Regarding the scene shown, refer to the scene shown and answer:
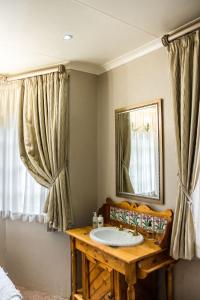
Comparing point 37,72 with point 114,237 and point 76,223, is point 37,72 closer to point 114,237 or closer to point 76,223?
point 76,223

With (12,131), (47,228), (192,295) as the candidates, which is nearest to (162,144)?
(192,295)

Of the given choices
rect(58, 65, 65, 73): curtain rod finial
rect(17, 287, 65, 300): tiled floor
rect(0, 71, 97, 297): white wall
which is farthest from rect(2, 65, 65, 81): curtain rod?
rect(17, 287, 65, 300): tiled floor

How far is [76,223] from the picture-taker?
2586 millimetres

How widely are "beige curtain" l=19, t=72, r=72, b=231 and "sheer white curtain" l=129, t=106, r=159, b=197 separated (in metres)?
0.69

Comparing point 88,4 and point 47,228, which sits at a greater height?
point 88,4

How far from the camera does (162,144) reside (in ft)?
6.75

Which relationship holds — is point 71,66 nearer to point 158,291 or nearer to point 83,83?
point 83,83

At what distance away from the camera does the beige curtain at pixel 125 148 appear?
2.40 meters

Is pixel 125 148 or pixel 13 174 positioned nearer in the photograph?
pixel 125 148

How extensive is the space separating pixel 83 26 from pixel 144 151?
115 centimetres

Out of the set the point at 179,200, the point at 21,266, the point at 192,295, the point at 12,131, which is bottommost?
the point at 21,266

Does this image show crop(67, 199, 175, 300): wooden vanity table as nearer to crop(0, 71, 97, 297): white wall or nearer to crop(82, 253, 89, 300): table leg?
crop(82, 253, 89, 300): table leg

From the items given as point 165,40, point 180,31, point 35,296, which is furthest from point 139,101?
point 35,296

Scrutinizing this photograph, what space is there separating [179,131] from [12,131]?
1.88m
